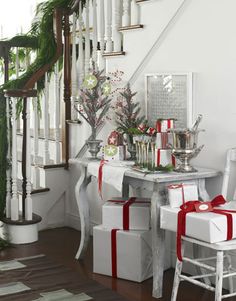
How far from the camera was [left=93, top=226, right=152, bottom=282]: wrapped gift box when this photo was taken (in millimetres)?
3820

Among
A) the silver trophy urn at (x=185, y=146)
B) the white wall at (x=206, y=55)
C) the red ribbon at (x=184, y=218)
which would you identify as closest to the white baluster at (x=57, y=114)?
the white wall at (x=206, y=55)

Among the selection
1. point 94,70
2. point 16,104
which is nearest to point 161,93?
point 94,70

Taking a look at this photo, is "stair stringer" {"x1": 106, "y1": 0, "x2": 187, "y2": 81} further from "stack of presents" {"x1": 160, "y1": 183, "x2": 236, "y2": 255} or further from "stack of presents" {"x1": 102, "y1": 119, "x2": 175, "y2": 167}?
"stack of presents" {"x1": 160, "y1": 183, "x2": 236, "y2": 255}

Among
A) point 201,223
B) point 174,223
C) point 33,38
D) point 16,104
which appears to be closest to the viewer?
point 201,223

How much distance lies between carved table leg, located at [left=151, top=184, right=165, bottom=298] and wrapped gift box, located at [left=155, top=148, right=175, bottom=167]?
27 centimetres

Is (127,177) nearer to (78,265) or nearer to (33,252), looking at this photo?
(78,265)

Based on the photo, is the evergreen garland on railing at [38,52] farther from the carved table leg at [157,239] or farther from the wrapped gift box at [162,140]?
the carved table leg at [157,239]

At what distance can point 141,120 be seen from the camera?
4.22 m

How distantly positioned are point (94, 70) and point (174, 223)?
5.07 feet

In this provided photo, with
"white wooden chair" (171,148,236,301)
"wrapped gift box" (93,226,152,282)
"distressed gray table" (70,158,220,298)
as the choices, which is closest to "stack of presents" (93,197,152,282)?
"wrapped gift box" (93,226,152,282)

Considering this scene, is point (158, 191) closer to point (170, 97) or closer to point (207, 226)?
point (207, 226)

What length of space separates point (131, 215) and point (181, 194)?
57 centimetres

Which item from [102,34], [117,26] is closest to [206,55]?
[117,26]

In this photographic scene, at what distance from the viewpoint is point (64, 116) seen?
5336 millimetres
